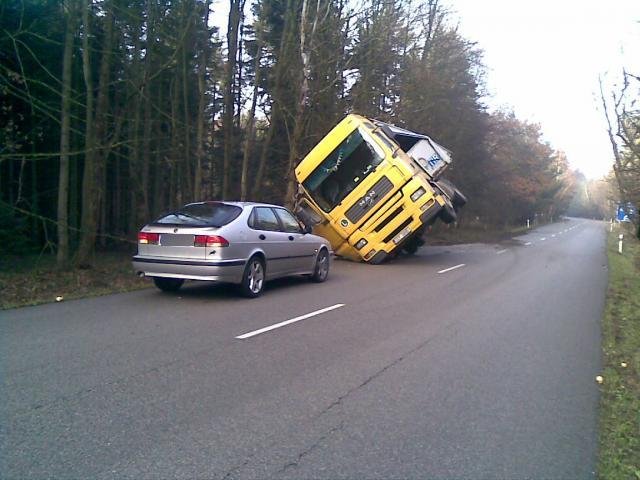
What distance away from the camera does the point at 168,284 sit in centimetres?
1114

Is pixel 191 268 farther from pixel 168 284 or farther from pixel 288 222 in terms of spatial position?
pixel 288 222

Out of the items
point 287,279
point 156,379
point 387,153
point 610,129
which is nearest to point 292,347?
point 156,379

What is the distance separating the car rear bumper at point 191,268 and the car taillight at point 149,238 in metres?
0.25

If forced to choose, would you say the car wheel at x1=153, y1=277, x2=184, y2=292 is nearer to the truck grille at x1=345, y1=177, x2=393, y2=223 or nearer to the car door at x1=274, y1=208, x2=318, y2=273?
the car door at x1=274, y1=208, x2=318, y2=273

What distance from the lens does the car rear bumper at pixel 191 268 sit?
983 centimetres

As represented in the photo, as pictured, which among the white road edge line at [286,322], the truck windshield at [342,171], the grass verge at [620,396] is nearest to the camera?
the grass verge at [620,396]

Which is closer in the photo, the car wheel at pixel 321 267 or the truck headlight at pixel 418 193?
the car wheel at pixel 321 267

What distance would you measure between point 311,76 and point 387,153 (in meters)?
7.33

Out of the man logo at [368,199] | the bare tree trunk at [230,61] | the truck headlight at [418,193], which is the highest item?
the bare tree trunk at [230,61]

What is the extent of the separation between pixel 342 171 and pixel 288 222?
6.55 m

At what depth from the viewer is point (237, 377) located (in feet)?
19.6

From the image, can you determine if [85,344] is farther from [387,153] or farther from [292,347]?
[387,153]

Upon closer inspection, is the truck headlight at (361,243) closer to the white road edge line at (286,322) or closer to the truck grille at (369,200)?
the truck grille at (369,200)

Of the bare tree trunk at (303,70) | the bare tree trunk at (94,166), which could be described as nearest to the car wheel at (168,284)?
the bare tree trunk at (94,166)
